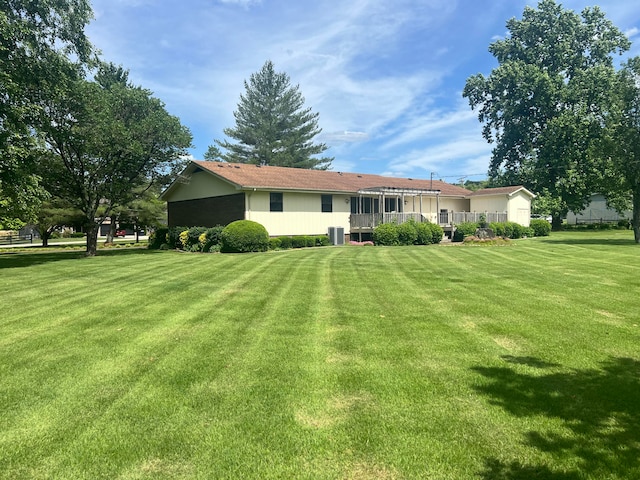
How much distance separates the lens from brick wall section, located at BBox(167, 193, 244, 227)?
22.1 meters

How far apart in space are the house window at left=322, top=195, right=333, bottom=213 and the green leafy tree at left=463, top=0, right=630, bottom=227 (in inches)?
895

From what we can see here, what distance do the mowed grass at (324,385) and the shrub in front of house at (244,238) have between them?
413 inches

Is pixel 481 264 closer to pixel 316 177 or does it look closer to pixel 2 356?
pixel 2 356

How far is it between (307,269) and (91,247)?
13.6 meters

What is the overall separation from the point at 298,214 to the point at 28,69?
1327cm

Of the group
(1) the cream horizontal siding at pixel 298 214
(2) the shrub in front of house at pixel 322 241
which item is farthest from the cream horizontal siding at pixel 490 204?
(2) the shrub in front of house at pixel 322 241

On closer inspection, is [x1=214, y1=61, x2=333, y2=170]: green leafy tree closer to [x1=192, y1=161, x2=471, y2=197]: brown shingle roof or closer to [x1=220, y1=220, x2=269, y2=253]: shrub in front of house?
[x1=192, y1=161, x2=471, y2=197]: brown shingle roof

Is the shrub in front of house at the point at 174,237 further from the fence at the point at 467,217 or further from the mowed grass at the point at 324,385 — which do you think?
the fence at the point at 467,217

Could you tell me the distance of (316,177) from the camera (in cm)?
2683

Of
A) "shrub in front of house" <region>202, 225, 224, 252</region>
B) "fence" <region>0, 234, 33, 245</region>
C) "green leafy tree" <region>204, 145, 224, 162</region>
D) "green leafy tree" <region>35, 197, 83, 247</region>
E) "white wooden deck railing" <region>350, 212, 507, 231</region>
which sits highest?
"green leafy tree" <region>204, 145, 224, 162</region>

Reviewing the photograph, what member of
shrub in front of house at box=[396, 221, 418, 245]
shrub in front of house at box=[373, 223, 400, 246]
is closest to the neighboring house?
shrub in front of house at box=[396, 221, 418, 245]

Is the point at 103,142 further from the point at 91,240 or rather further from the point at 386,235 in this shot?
the point at 386,235

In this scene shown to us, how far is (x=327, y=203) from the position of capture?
79.9ft

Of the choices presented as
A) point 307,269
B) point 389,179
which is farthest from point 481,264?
point 389,179
